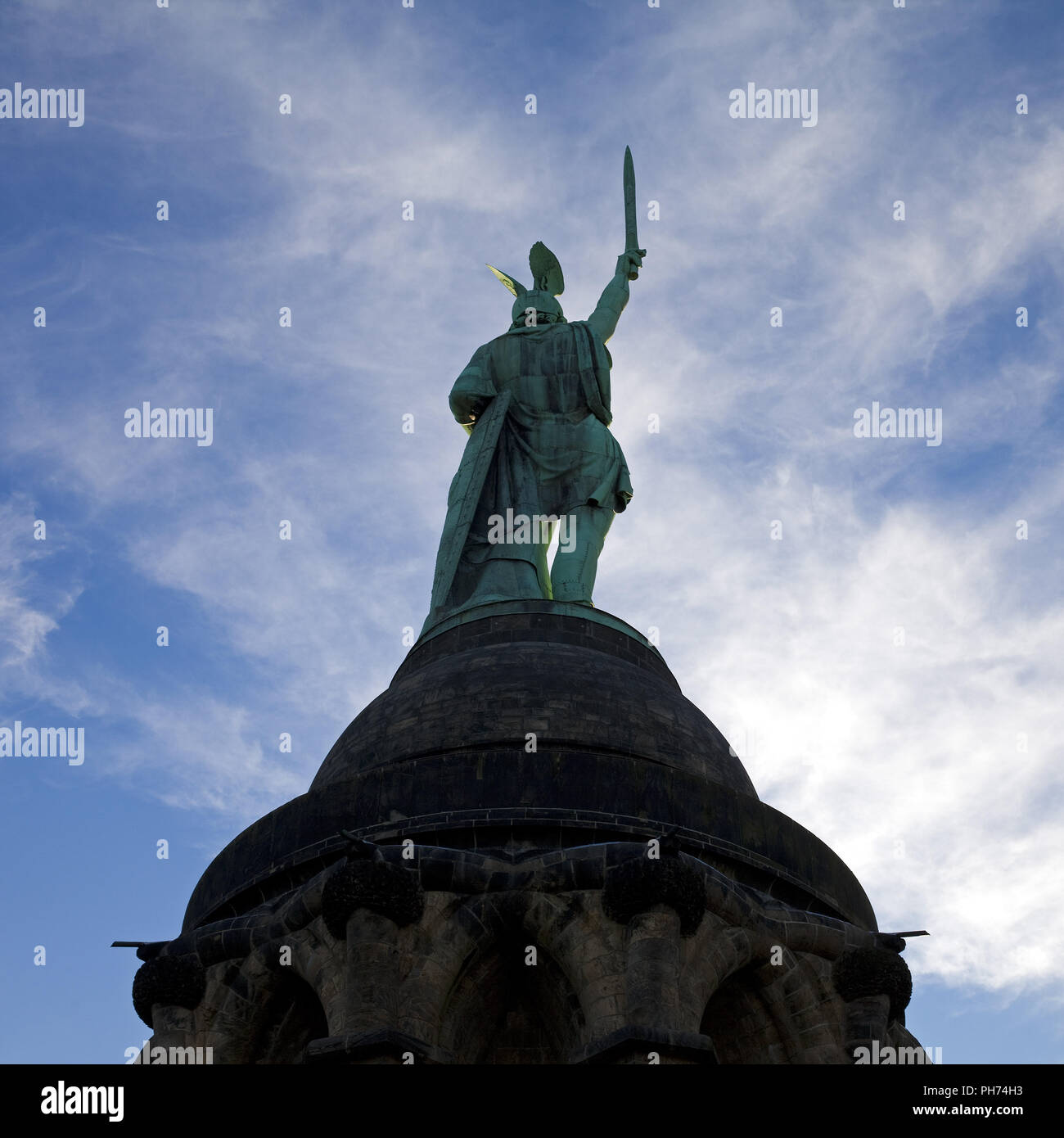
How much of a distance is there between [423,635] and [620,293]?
353 inches

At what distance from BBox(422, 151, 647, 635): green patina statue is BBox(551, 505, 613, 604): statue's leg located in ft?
0.06

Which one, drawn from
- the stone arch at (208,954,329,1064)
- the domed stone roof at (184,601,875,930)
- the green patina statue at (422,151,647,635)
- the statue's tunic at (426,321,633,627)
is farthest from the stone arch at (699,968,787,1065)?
the statue's tunic at (426,321,633,627)

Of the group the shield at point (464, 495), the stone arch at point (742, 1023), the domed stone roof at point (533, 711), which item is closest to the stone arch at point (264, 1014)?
the domed stone roof at point (533, 711)

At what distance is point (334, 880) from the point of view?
2053cm

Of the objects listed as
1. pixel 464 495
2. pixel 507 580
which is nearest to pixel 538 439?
pixel 464 495

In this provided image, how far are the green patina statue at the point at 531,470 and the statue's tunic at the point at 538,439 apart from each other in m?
0.02

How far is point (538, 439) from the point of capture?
30.4 m

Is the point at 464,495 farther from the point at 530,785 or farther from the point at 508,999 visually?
the point at 508,999

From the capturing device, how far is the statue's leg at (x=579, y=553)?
93.6ft

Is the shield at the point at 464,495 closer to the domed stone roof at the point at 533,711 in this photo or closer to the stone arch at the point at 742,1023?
the domed stone roof at the point at 533,711

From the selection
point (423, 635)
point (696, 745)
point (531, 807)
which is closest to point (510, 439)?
point (423, 635)

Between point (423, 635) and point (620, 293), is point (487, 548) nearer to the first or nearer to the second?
point (423, 635)

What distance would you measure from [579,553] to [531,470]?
1773mm
